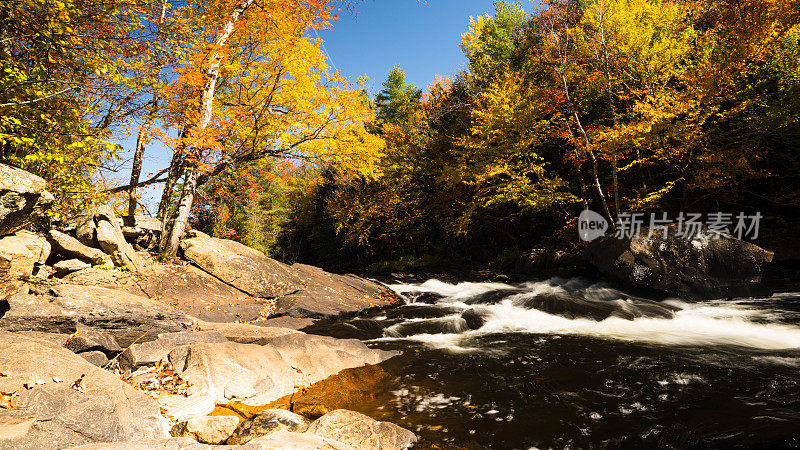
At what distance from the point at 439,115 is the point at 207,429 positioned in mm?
23199

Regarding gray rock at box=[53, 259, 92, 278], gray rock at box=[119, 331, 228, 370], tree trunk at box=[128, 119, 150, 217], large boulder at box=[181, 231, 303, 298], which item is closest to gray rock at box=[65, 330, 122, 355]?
gray rock at box=[119, 331, 228, 370]

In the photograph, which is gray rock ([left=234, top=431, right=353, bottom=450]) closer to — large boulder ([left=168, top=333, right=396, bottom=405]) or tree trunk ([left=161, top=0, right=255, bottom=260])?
large boulder ([left=168, top=333, right=396, bottom=405])

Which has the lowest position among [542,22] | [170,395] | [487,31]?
[170,395]

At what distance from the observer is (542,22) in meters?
17.9

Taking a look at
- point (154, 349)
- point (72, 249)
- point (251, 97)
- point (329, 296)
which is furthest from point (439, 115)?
point (154, 349)

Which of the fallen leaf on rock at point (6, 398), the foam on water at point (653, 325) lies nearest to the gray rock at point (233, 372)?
the fallen leaf on rock at point (6, 398)

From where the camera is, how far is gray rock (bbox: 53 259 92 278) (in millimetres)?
7230

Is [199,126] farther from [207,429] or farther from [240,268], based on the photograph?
[207,429]

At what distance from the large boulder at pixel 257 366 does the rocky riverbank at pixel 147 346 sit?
18 millimetres

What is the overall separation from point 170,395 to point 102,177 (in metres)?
6.84

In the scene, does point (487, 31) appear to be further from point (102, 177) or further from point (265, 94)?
point (102, 177)

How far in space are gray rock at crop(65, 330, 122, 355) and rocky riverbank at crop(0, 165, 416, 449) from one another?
0.02 metres

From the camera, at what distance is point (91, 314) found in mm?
6039

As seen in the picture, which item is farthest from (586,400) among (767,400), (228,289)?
(228,289)
